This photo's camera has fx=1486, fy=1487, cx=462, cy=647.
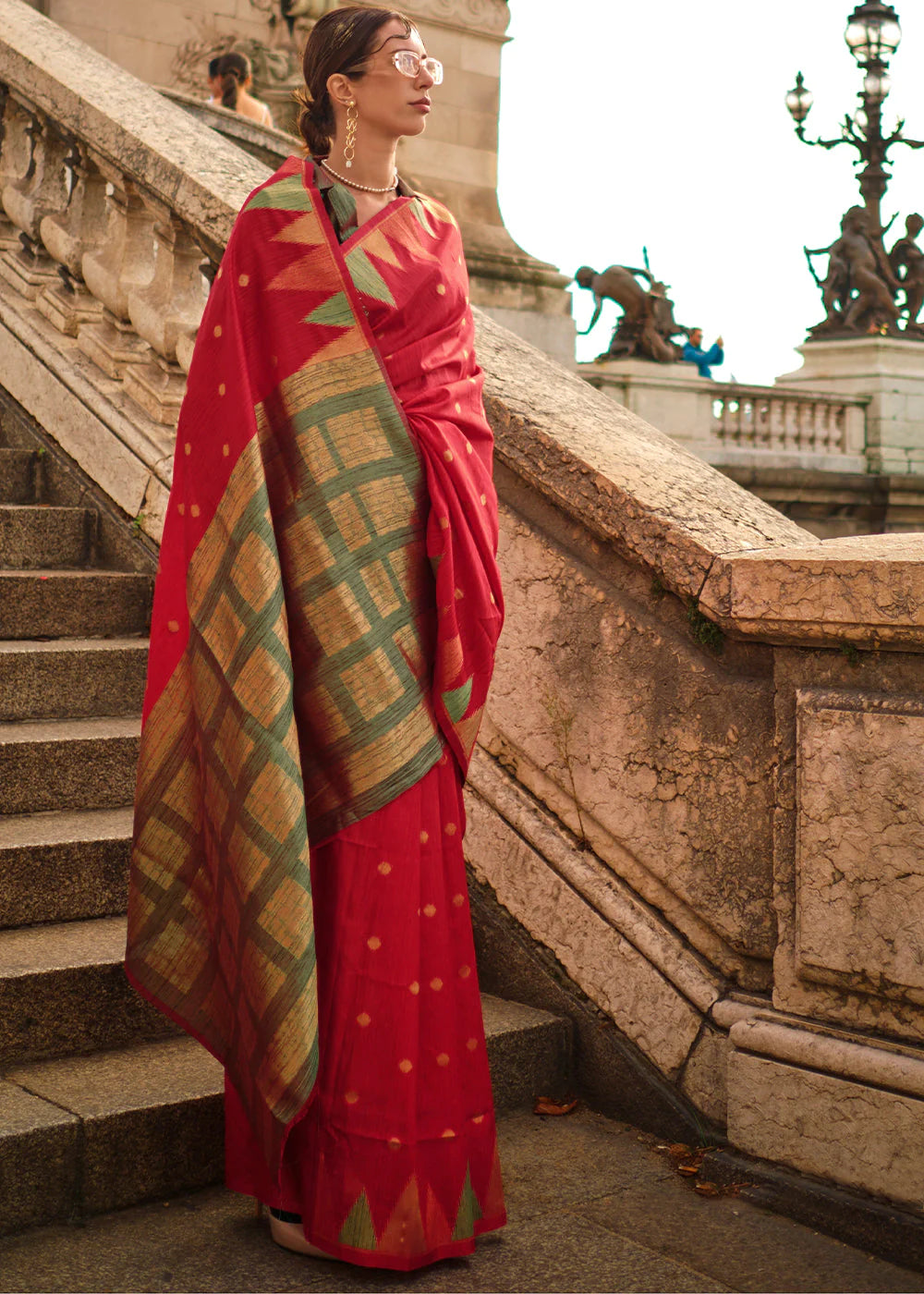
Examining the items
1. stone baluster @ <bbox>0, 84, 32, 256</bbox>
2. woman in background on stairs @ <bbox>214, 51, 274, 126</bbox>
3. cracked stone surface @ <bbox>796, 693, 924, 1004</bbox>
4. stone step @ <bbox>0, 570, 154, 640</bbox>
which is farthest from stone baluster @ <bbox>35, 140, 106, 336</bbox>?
woman in background on stairs @ <bbox>214, 51, 274, 126</bbox>

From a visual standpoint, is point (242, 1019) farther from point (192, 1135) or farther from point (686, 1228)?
point (686, 1228)

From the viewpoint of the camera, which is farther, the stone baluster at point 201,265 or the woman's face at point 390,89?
the stone baluster at point 201,265

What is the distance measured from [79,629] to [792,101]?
17.5 metres

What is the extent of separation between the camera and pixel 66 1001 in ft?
9.59

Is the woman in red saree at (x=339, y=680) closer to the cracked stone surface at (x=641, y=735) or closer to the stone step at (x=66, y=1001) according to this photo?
the stone step at (x=66, y=1001)

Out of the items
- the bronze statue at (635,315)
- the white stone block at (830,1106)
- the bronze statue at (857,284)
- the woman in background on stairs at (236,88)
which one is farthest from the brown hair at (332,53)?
the bronze statue at (857,284)

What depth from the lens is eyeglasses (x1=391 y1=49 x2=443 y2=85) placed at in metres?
2.54

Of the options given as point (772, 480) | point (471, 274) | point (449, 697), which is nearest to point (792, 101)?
point (772, 480)

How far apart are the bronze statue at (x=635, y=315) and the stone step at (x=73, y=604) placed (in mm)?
14144

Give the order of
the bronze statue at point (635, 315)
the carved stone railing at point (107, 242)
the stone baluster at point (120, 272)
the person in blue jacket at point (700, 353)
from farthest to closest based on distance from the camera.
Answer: the person in blue jacket at point (700, 353)
the bronze statue at point (635, 315)
the stone baluster at point (120, 272)
the carved stone railing at point (107, 242)

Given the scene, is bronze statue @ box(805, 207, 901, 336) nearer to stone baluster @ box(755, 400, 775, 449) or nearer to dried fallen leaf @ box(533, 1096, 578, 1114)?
stone baluster @ box(755, 400, 775, 449)

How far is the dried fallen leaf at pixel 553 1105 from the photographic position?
3201 millimetres

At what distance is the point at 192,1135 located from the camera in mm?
2729

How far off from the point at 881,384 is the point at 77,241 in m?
16.6
